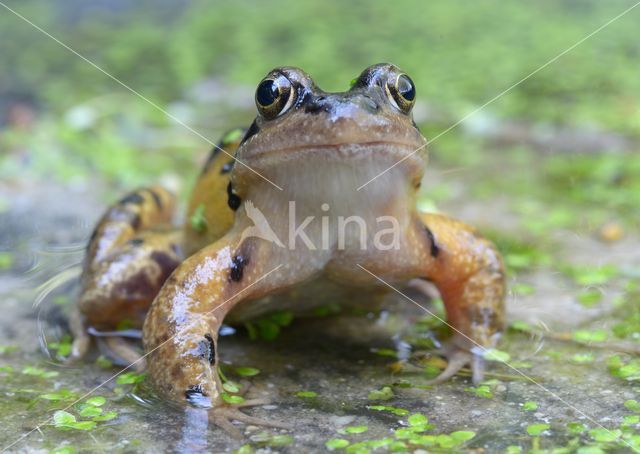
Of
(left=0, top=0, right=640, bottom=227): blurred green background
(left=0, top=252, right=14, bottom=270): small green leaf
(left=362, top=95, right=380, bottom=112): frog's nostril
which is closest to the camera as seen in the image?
(left=362, top=95, right=380, bottom=112): frog's nostril

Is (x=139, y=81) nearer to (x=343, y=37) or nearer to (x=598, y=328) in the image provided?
(x=343, y=37)

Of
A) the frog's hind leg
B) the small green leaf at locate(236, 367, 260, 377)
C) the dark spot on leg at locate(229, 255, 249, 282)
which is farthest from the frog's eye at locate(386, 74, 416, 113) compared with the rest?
the frog's hind leg

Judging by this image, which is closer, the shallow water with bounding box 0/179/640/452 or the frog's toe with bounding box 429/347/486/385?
the shallow water with bounding box 0/179/640/452

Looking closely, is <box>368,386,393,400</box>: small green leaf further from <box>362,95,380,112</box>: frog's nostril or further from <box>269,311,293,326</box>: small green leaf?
<box>362,95,380,112</box>: frog's nostril

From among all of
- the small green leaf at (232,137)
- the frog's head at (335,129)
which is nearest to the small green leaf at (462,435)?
the frog's head at (335,129)

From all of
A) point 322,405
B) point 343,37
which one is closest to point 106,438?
point 322,405

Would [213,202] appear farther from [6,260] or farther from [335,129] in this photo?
[6,260]
